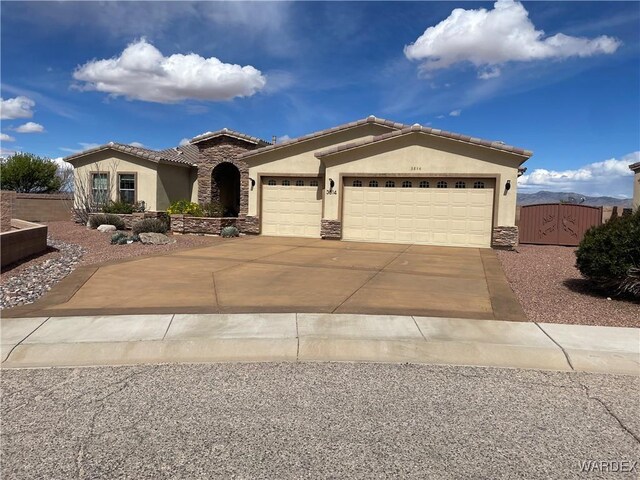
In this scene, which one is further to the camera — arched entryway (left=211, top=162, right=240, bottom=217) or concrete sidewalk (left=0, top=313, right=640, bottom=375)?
arched entryway (left=211, top=162, right=240, bottom=217)

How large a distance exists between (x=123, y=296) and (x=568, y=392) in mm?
6587

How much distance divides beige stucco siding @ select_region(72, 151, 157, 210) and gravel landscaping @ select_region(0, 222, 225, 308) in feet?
15.2

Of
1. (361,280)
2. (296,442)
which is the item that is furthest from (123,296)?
(296,442)

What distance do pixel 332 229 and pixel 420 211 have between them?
11.0 feet

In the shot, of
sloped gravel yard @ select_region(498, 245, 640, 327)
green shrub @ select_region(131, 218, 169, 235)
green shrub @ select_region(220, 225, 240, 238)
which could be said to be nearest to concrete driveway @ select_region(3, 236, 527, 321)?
sloped gravel yard @ select_region(498, 245, 640, 327)

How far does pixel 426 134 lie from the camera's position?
16750 millimetres

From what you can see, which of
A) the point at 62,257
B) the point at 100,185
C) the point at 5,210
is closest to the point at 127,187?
the point at 100,185

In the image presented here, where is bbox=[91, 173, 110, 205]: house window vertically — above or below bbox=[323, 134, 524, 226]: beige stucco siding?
below

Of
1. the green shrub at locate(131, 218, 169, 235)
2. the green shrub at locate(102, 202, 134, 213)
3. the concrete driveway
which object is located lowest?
the concrete driveway

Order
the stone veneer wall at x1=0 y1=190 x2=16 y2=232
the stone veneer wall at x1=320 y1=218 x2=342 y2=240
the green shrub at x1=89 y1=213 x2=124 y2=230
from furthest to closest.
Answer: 1. the green shrub at x1=89 y1=213 x2=124 y2=230
2. the stone veneer wall at x1=320 y1=218 x2=342 y2=240
3. the stone veneer wall at x1=0 y1=190 x2=16 y2=232

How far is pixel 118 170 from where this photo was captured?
958 inches

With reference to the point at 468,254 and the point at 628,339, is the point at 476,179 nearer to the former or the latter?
the point at 468,254

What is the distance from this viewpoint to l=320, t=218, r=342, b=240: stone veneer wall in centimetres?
1786

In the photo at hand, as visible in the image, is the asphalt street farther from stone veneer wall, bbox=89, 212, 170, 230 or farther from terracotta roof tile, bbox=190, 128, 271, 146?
terracotta roof tile, bbox=190, 128, 271, 146
